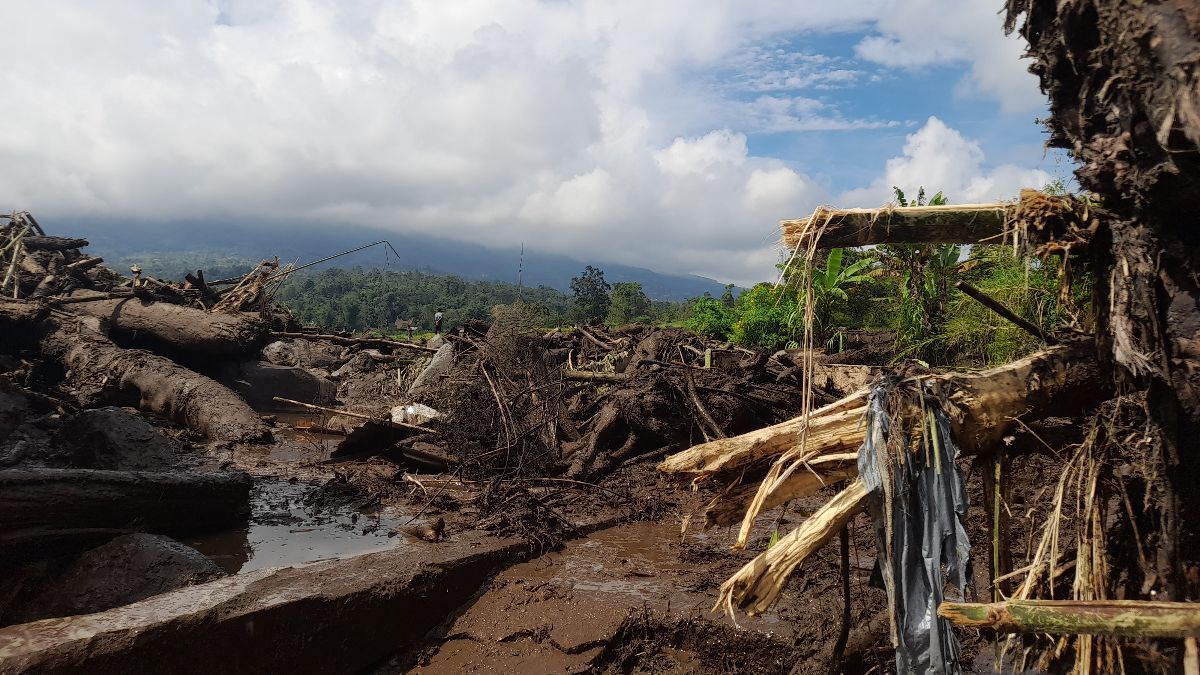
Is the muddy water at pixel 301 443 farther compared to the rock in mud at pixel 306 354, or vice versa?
the rock in mud at pixel 306 354

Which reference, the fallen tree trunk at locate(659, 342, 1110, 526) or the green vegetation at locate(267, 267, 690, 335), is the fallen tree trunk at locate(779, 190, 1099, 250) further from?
the green vegetation at locate(267, 267, 690, 335)

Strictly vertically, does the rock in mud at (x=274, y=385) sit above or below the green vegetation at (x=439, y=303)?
below

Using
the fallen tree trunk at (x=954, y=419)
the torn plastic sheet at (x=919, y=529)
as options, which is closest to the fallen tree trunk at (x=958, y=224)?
the fallen tree trunk at (x=954, y=419)

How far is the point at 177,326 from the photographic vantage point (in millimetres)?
12852

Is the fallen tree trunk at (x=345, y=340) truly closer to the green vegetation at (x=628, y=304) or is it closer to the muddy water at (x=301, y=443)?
the muddy water at (x=301, y=443)

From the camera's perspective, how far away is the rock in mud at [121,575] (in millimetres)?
4637

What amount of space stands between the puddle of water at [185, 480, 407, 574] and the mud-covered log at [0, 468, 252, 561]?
1.00 feet

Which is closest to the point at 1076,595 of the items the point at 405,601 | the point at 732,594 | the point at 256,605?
the point at 732,594

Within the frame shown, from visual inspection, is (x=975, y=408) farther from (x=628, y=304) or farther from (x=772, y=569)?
(x=628, y=304)

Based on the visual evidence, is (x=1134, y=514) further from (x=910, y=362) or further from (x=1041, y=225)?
A: (x=1041, y=225)

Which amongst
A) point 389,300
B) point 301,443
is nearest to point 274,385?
point 301,443

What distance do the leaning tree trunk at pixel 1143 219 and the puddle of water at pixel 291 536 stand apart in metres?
5.56

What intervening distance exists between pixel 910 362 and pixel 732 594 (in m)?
1.51

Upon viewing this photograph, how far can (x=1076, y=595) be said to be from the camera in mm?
3396
